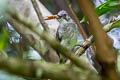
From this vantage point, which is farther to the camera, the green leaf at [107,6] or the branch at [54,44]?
the green leaf at [107,6]

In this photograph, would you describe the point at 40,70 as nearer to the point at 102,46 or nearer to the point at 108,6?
the point at 102,46

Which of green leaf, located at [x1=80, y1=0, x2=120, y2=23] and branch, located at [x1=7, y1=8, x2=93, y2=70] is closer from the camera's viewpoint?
branch, located at [x1=7, y1=8, x2=93, y2=70]

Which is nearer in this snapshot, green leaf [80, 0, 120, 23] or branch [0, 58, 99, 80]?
branch [0, 58, 99, 80]

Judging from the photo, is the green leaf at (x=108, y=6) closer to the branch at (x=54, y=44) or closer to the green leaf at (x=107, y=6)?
the green leaf at (x=107, y=6)

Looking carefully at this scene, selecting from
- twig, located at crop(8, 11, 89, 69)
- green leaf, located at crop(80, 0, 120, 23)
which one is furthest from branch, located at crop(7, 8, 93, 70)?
green leaf, located at crop(80, 0, 120, 23)

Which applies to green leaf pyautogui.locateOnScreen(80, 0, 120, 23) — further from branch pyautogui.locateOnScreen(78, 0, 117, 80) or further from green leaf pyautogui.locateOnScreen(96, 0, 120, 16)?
branch pyautogui.locateOnScreen(78, 0, 117, 80)

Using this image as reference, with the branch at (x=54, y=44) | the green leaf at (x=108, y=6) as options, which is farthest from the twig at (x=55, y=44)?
the green leaf at (x=108, y=6)

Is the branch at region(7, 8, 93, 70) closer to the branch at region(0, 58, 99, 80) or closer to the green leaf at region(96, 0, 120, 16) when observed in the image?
the branch at region(0, 58, 99, 80)

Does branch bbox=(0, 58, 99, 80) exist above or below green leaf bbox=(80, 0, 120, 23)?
above

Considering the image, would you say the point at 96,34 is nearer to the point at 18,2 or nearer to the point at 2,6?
the point at 2,6

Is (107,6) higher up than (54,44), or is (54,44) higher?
(54,44)

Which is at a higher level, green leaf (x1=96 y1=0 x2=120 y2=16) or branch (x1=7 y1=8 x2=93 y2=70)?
branch (x1=7 y1=8 x2=93 y2=70)

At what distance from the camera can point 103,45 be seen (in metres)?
0.23

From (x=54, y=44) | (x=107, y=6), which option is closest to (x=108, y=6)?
(x=107, y=6)
